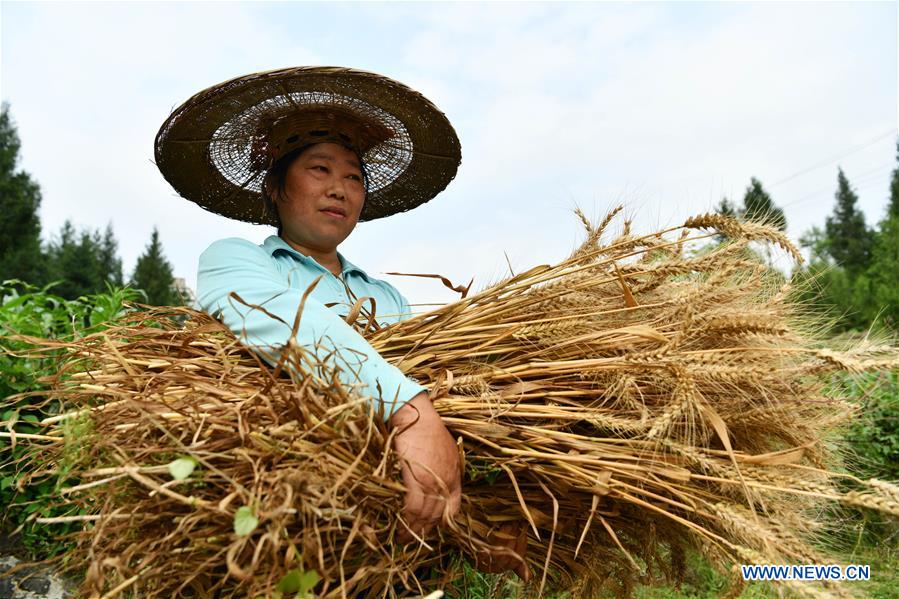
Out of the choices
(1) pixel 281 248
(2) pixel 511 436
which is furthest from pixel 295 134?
(2) pixel 511 436

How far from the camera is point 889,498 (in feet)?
3.35

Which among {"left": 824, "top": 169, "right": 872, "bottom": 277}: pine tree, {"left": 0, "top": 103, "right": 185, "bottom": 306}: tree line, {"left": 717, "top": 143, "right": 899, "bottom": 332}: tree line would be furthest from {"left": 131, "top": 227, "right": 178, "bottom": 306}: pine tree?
{"left": 824, "top": 169, "right": 872, "bottom": 277}: pine tree

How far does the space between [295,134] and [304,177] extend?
16 cm

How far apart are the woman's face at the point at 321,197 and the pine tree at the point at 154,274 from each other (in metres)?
25.7

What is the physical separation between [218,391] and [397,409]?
31 centimetres

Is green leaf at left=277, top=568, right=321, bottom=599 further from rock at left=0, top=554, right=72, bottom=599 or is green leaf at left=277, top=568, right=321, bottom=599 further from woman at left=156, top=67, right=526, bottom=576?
rock at left=0, top=554, right=72, bottom=599

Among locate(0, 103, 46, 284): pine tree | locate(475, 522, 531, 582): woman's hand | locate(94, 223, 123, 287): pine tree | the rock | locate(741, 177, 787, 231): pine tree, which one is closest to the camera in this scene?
locate(475, 522, 531, 582): woman's hand

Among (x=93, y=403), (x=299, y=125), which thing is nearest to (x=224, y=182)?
(x=299, y=125)

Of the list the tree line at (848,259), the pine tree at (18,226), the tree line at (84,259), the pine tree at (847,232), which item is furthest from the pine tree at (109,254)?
the pine tree at (847,232)

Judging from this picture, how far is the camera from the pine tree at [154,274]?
26.4 m

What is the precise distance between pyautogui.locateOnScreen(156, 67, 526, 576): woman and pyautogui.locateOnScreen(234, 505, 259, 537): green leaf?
0.35m

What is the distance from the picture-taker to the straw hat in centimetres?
175

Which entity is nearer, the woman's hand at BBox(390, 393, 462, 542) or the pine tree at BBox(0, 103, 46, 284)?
the woman's hand at BBox(390, 393, 462, 542)

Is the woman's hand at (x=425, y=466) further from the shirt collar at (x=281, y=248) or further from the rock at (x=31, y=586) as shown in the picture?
the rock at (x=31, y=586)
